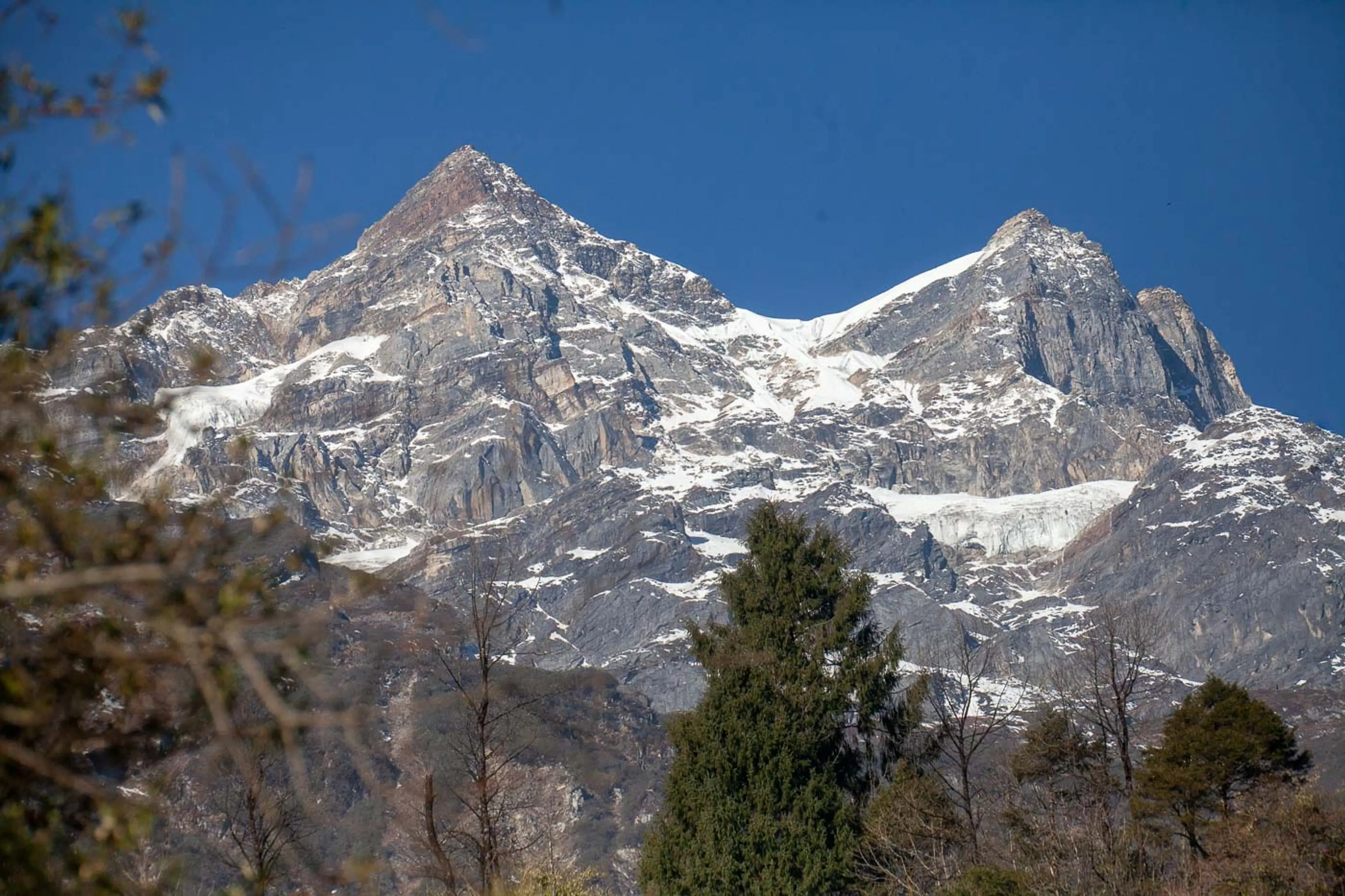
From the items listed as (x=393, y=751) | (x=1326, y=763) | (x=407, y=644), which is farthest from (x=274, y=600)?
(x=1326, y=763)

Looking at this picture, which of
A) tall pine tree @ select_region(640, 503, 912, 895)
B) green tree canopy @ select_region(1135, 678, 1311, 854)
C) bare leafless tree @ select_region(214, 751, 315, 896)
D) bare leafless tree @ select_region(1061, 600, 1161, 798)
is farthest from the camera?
green tree canopy @ select_region(1135, 678, 1311, 854)

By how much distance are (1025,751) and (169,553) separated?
36737 millimetres

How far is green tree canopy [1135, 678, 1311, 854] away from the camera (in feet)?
116

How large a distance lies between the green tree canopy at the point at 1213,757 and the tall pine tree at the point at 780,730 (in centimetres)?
707

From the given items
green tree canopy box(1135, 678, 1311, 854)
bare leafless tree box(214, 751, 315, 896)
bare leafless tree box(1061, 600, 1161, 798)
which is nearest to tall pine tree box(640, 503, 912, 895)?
bare leafless tree box(1061, 600, 1161, 798)

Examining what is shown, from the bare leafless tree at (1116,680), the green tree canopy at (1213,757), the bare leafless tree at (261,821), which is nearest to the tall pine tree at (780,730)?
the bare leafless tree at (1116,680)

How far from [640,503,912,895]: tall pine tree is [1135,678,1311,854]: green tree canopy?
707 cm

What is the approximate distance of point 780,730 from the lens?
1204 inches

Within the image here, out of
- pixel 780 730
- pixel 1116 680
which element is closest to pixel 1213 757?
pixel 1116 680

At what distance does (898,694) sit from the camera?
38.3 metres

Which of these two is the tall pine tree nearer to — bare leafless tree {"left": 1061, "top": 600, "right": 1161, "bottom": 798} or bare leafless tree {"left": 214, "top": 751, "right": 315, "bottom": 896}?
bare leafless tree {"left": 1061, "top": 600, "right": 1161, "bottom": 798}

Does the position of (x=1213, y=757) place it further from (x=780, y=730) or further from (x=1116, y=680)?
(x=780, y=730)

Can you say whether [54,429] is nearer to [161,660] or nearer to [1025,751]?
[161,660]

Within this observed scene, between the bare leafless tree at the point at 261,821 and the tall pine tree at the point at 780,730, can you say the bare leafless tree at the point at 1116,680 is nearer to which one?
the tall pine tree at the point at 780,730
